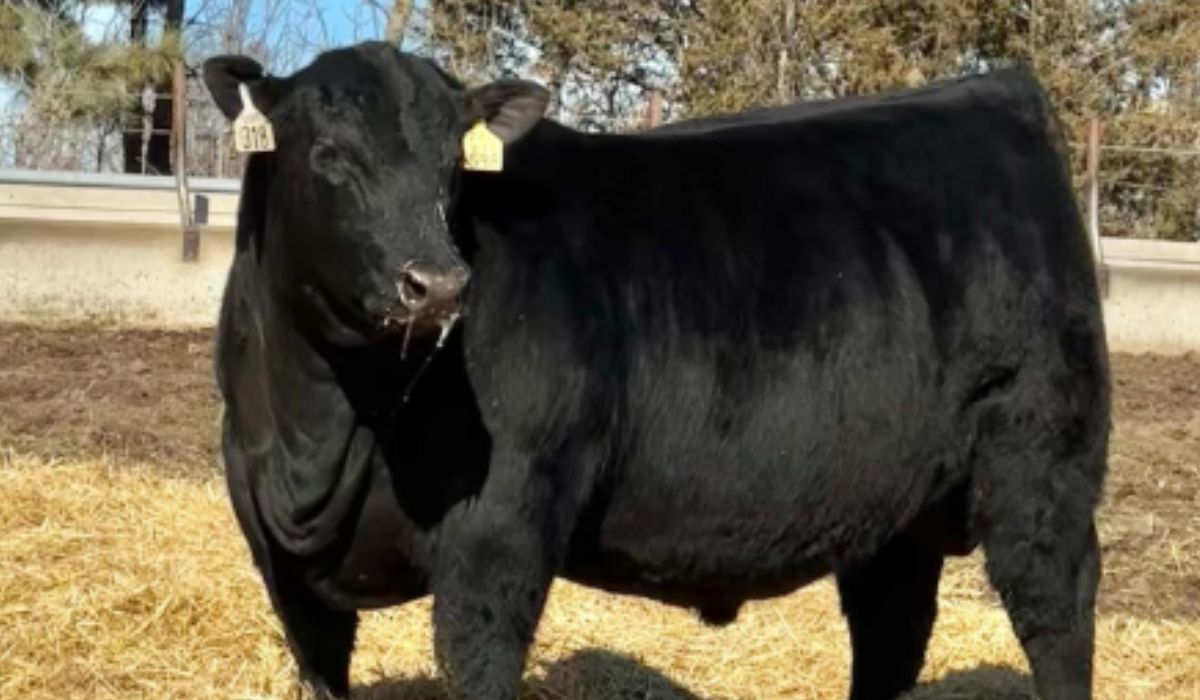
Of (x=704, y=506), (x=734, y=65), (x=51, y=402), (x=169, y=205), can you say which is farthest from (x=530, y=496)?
(x=734, y=65)

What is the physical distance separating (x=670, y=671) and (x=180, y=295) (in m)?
7.32

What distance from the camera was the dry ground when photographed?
5445 mm

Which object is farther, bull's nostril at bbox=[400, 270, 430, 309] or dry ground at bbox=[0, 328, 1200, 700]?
dry ground at bbox=[0, 328, 1200, 700]

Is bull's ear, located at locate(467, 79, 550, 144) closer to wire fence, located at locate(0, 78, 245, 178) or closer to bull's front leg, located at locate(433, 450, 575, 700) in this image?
bull's front leg, located at locate(433, 450, 575, 700)

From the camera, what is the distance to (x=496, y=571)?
393 cm

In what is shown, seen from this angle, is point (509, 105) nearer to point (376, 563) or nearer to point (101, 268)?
point (376, 563)

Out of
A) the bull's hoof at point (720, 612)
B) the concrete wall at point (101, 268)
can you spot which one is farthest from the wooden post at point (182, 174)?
the bull's hoof at point (720, 612)

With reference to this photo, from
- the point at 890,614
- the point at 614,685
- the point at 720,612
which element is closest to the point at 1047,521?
the point at 890,614

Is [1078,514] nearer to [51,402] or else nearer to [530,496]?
[530,496]

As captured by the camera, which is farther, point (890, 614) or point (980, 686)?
point (980, 686)

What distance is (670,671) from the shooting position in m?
6.05

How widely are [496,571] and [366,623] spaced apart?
2.28 meters

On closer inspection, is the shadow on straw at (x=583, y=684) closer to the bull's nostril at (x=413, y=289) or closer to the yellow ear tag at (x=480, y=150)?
the yellow ear tag at (x=480, y=150)

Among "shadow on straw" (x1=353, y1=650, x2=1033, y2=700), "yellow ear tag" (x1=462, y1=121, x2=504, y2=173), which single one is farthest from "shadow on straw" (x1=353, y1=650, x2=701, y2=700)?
"yellow ear tag" (x1=462, y1=121, x2=504, y2=173)
